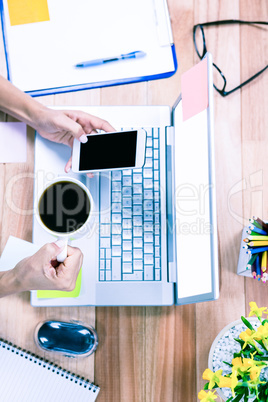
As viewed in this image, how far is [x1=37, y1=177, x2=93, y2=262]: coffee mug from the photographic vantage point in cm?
67

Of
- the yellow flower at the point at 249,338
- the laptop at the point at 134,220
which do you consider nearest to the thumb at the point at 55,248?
the laptop at the point at 134,220

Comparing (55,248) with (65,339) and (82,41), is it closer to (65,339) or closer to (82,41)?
(65,339)

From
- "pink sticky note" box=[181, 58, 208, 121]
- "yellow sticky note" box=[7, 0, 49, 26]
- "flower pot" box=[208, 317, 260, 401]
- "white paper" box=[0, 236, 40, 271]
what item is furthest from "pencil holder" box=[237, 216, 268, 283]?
"yellow sticky note" box=[7, 0, 49, 26]

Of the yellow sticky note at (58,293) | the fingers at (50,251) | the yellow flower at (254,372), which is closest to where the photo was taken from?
the yellow flower at (254,372)

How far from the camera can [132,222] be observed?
721 millimetres

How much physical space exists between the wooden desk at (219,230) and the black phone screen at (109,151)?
16 centimetres

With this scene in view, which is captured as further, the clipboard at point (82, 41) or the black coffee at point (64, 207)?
the clipboard at point (82, 41)

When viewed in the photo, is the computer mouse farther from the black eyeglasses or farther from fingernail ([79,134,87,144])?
the black eyeglasses

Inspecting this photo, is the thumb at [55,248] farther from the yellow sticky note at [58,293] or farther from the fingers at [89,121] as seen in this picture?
the fingers at [89,121]

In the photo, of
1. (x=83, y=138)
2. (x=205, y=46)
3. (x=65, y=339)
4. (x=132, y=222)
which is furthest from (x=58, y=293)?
(x=205, y=46)

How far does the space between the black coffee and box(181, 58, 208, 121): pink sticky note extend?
0.79ft

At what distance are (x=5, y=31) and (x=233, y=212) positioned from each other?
0.65 meters

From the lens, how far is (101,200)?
729mm

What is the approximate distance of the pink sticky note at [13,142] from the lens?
2.57 ft
